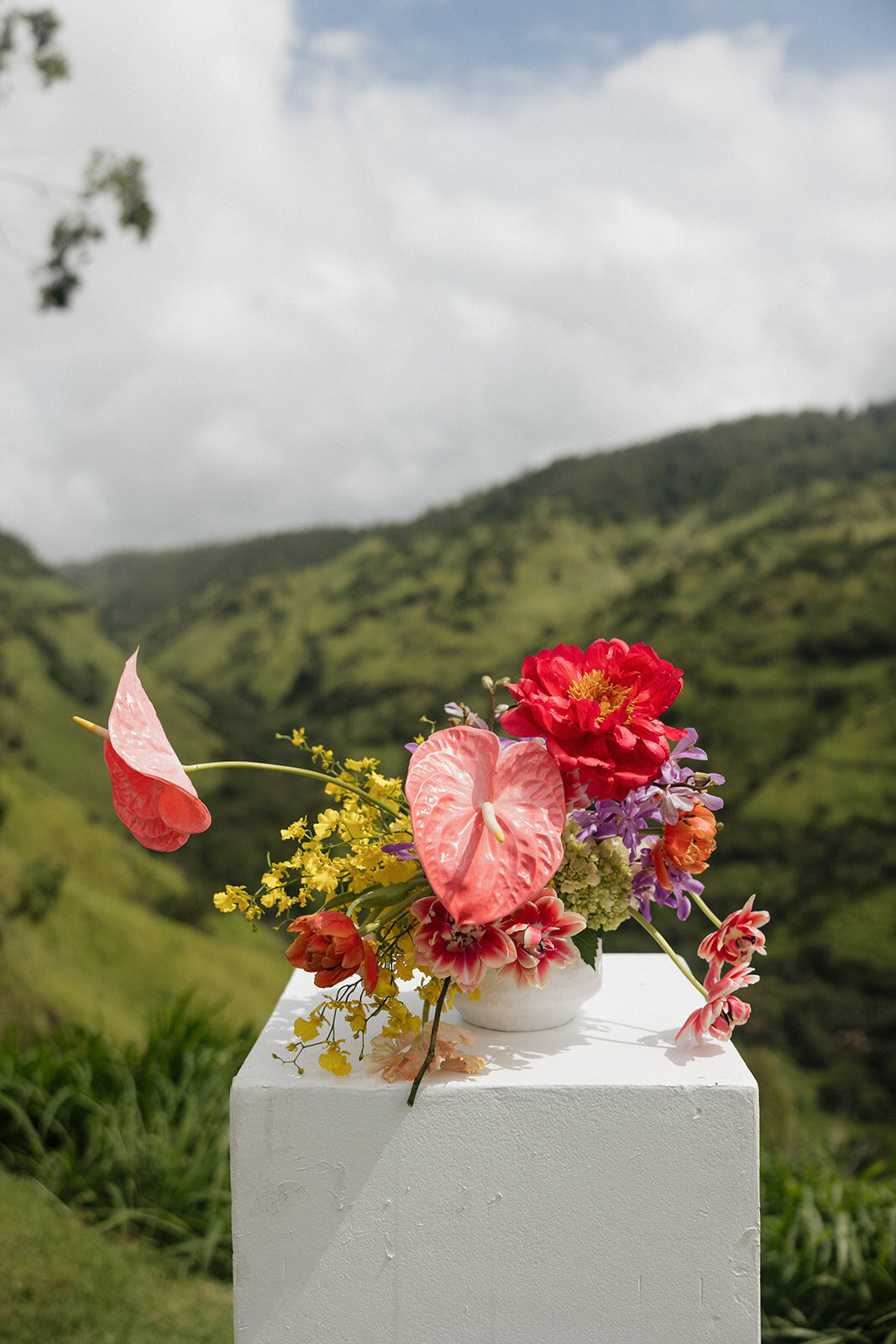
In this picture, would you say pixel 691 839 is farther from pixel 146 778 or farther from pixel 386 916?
pixel 146 778

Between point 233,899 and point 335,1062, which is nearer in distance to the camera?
point 335,1062

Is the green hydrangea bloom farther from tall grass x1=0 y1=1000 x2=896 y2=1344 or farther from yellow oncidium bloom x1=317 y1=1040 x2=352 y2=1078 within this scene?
tall grass x1=0 y1=1000 x2=896 y2=1344

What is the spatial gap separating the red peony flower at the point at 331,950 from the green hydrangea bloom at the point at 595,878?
30 centimetres

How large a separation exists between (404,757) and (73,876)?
411 centimetres

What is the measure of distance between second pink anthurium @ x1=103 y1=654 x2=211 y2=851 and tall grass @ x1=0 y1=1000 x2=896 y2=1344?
2.02 metres

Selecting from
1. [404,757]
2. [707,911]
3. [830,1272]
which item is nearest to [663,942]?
[707,911]

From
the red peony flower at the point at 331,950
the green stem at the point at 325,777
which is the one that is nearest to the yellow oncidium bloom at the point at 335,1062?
the red peony flower at the point at 331,950

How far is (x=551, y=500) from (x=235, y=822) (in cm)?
993

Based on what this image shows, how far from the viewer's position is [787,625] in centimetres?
1260

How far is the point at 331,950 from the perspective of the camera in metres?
1.15

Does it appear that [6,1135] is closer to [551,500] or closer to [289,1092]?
[289,1092]

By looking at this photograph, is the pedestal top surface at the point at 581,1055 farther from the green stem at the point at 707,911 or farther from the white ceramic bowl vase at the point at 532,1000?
the green stem at the point at 707,911

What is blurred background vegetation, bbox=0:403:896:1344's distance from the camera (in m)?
2.84

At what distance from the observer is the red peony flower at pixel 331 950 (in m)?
1.14
